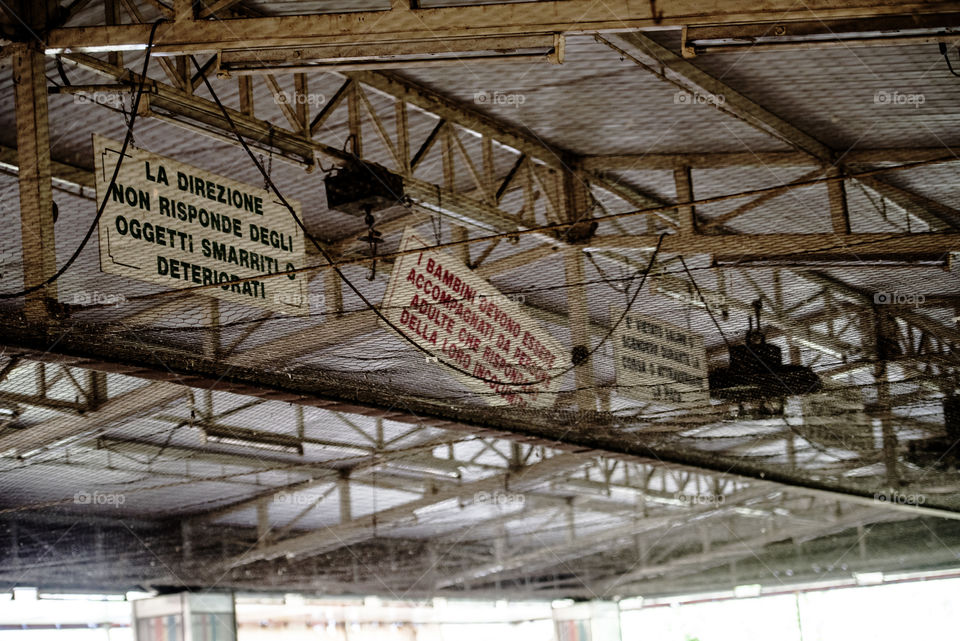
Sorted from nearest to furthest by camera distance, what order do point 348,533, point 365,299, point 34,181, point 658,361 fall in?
point 34,181 → point 365,299 → point 658,361 → point 348,533

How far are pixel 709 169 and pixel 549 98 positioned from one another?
134 centimetres

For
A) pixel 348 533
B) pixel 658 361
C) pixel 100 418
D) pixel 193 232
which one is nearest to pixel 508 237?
pixel 658 361

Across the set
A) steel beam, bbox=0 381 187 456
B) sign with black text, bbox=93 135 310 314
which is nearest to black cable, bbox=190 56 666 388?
sign with black text, bbox=93 135 310 314

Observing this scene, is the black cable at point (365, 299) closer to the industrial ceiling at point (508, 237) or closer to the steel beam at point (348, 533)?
the industrial ceiling at point (508, 237)

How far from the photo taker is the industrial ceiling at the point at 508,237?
3.88 metres

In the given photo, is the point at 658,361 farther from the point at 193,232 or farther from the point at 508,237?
the point at 193,232

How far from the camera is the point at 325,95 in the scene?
578 cm

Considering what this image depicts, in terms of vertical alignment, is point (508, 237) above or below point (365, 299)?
above

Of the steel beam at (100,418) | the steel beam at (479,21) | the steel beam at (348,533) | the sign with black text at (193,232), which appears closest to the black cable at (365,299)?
the sign with black text at (193,232)

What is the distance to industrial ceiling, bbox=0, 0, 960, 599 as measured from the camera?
388cm

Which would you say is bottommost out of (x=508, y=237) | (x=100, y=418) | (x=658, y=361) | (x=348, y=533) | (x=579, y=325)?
(x=348, y=533)

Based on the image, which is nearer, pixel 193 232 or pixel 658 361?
pixel 193 232

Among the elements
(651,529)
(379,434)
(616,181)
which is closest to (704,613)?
(651,529)

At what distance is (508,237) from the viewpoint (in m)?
6.38
